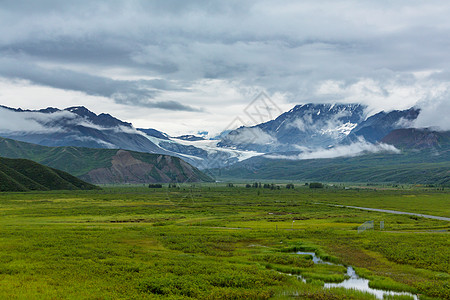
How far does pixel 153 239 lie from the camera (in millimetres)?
67250

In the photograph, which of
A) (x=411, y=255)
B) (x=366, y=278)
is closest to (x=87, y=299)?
(x=366, y=278)

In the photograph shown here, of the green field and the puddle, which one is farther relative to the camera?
the puddle

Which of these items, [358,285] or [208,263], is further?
[208,263]

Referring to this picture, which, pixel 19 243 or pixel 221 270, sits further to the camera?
pixel 19 243

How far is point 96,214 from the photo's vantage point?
382 feet

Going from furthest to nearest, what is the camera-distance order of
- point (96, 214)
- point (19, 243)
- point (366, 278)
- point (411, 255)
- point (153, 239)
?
point (96, 214) → point (153, 239) → point (19, 243) → point (411, 255) → point (366, 278)

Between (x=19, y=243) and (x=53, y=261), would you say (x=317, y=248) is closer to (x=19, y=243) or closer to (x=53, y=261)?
(x=53, y=261)

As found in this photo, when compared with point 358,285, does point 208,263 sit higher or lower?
higher

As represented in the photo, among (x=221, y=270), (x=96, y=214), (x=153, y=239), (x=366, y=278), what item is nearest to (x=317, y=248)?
(x=366, y=278)

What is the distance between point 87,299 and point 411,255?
127 feet

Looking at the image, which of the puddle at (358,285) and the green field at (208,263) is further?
the puddle at (358,285)

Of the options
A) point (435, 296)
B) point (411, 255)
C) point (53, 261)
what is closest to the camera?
point (435, 296)

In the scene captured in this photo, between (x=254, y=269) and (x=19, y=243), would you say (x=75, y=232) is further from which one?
(x=254, y=269)

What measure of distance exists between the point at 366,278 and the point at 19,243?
150ft
